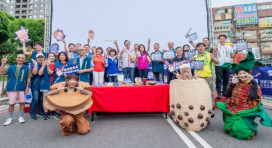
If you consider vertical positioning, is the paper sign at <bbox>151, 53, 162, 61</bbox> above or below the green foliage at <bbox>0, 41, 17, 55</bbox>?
below

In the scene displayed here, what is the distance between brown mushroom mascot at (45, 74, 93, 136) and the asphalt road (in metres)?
0.19

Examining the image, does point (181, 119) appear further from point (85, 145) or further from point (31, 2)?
point (31, 2)

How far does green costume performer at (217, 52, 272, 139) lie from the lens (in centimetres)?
279

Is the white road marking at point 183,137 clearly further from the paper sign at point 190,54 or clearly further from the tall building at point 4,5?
the tall building at point 4,5

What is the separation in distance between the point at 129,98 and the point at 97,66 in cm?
A: 217

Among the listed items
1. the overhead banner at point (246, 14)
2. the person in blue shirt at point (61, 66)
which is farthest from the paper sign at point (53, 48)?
the overhead banner at point (246, 14)

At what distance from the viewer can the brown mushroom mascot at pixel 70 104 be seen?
2973 mm

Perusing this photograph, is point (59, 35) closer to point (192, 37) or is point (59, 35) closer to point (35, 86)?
point (35, 86)

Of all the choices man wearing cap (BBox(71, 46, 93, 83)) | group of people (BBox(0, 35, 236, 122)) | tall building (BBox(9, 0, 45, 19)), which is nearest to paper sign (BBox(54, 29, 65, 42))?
group of people (BBox(0, 35, 236, 122))

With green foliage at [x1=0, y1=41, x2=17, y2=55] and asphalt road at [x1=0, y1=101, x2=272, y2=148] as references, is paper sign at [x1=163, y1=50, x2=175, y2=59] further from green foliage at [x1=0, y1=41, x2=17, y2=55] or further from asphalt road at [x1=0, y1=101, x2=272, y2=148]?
green foliage at [x1=0, y1=41, x2=17, y2=55]

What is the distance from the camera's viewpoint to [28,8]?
6688cm

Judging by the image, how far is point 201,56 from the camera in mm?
4445

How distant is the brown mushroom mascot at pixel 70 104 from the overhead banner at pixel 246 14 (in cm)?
4062

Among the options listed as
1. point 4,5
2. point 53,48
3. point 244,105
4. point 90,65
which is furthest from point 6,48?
point 4,5
